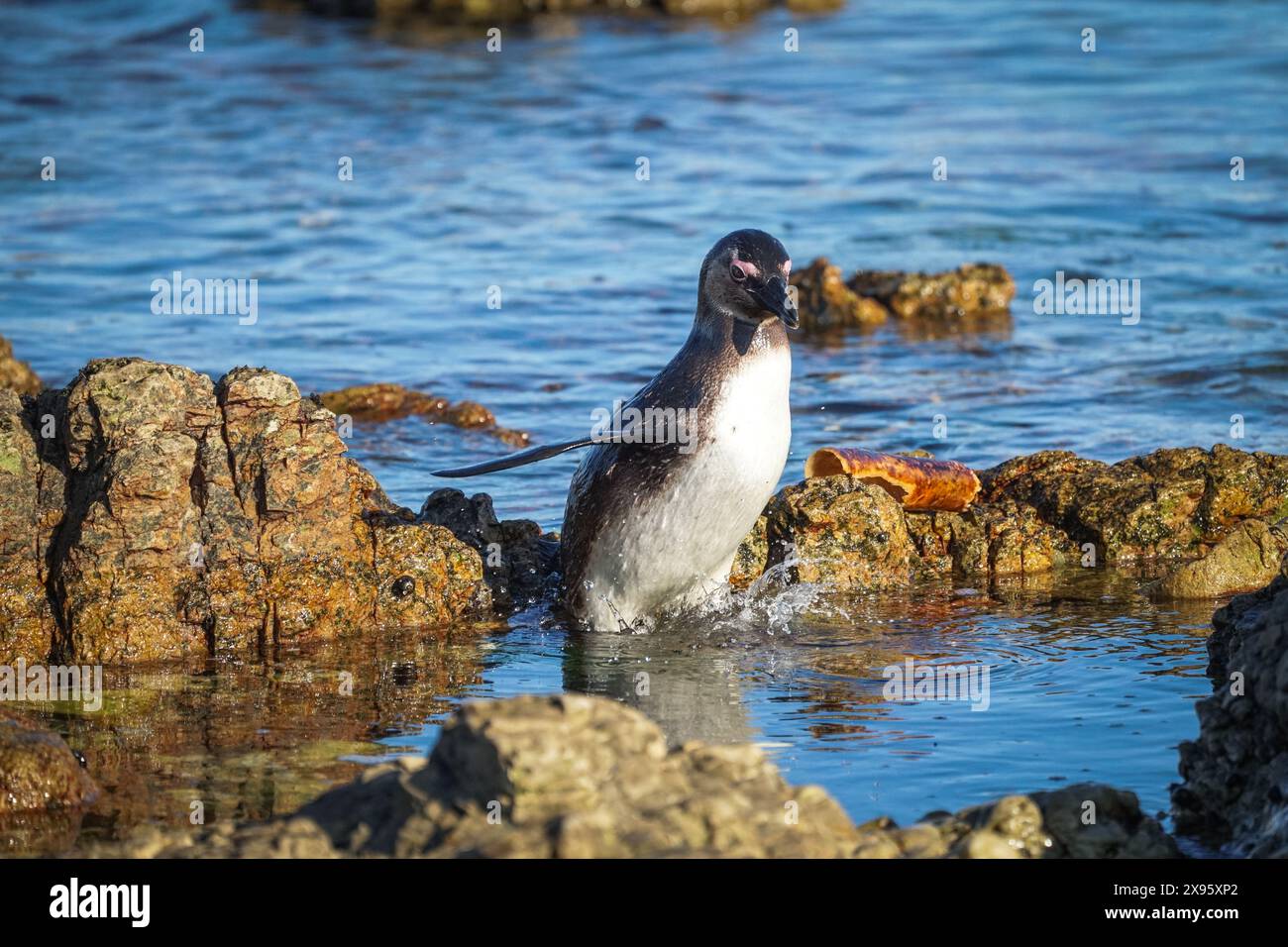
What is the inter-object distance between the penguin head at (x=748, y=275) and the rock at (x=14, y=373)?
16.6 ft

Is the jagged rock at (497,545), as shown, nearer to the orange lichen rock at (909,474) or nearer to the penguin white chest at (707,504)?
the penguin white chest at (707,504)

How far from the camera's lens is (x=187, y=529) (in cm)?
714

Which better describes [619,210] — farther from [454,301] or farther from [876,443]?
[876,443]

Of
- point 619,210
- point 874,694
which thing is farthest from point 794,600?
point 619,210

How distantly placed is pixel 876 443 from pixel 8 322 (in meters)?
6.94

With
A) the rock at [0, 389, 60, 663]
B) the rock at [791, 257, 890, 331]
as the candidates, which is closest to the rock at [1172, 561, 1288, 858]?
the rock at [0, 389, 60, 663]

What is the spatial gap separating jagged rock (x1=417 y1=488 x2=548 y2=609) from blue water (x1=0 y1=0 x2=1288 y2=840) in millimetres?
245

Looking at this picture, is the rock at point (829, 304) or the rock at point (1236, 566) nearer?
the rock at point (1236, 566)

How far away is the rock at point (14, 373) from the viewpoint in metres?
10.7

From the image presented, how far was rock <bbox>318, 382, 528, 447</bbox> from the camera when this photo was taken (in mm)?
10984

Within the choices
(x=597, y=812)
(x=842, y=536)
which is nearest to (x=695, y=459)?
(x=842, y=536)

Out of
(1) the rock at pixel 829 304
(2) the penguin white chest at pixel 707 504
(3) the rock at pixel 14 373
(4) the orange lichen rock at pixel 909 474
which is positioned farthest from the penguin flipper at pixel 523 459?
(1) the rock at pixel 829 304

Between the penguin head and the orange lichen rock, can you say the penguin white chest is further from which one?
the orange lichen rock

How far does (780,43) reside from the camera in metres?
26.5
